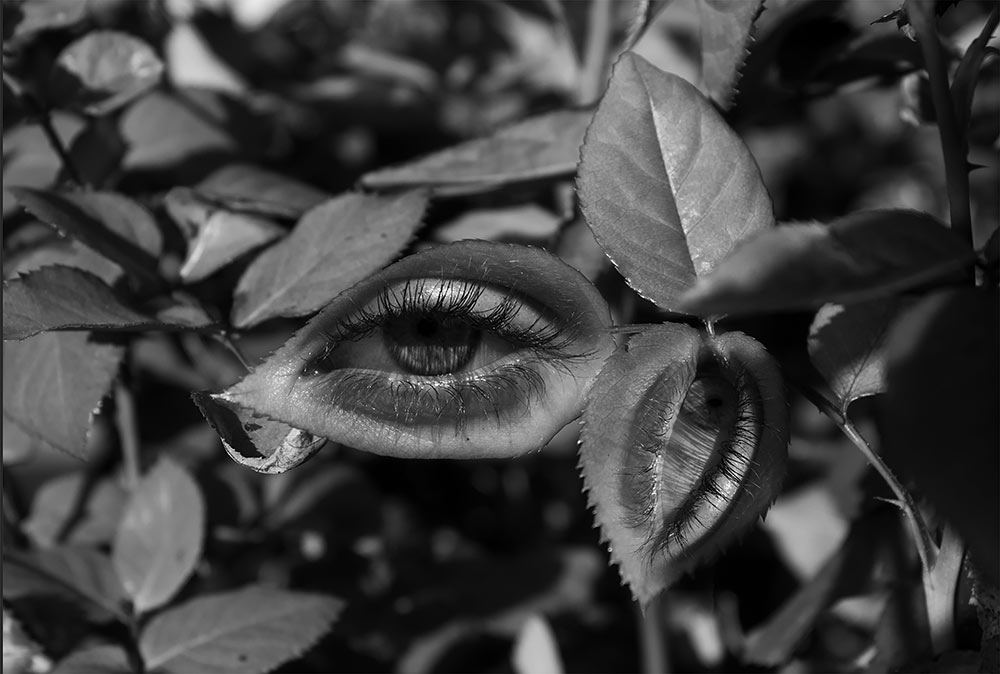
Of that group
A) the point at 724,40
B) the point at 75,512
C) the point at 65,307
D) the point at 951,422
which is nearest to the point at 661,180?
the point at 724,40

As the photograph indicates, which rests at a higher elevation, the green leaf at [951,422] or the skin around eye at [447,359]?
the green leaf at [951,422]

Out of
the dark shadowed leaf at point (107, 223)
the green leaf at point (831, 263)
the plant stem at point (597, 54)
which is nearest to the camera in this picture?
the green leaf at point (831, 263)

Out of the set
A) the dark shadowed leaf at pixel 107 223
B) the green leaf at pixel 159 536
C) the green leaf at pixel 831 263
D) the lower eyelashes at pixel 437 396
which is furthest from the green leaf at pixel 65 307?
the green leaf at pixel 831 263

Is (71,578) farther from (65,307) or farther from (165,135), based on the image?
(165,135)

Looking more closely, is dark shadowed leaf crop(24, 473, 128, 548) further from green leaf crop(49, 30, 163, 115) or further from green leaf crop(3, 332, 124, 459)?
green leaf crop(49, 30, 163, 115)

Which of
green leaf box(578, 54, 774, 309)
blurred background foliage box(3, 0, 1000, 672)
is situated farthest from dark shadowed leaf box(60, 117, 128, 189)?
green leaf box(578, 54, 774, 309)

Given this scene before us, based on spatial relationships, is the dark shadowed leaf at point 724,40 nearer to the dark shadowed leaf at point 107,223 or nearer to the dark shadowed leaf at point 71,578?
the dark shadowed leaf at point 107,223
